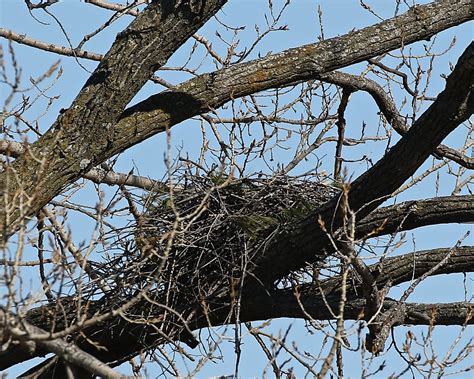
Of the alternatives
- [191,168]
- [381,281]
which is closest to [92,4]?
[191,168]

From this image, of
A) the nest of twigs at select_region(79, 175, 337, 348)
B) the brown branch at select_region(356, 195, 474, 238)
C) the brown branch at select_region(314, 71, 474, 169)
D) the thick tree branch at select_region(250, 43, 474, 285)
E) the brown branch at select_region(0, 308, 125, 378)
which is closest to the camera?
the brown branch at select_region(0, 308, 125, 378)

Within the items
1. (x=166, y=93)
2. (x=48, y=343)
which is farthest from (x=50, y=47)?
(x=48, y=343)

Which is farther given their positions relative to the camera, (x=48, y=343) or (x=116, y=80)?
(x=116, y=80)

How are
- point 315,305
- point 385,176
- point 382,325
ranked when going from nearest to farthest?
point 385,176 → point 382,325 → point 315,305

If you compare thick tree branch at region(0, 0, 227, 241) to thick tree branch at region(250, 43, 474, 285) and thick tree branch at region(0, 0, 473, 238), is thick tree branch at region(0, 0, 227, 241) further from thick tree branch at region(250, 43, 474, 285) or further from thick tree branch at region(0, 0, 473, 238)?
thick tree branch at region(250, 43, 474, 285)

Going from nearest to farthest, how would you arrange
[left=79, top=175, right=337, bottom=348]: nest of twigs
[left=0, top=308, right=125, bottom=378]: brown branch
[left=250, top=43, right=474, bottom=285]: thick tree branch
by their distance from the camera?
[left=0, top=308, right=125, bottom=378]: brown branch, [left=250, top=43, right=474, bottom=285]: thick tree branch, [left=79, top=175, right=337, bottom=348]: nest of twigs

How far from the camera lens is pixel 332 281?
5.91m

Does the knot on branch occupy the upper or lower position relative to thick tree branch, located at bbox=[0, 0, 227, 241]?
lower

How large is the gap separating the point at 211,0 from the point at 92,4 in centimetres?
257

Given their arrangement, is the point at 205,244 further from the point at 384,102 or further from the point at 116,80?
the point at 384,102

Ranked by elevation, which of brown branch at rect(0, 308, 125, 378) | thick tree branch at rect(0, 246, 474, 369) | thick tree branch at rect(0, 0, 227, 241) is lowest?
brown branch at rect(0, 308, 125, 378)

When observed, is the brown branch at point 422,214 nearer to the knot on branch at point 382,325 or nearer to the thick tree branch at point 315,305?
the thick tree branch at point 315,305

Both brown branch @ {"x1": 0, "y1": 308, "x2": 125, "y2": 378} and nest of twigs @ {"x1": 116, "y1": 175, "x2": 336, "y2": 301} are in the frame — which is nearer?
brown branch @ {"x1": 0, "y1": 308, "x2": 125, "y2": 378}

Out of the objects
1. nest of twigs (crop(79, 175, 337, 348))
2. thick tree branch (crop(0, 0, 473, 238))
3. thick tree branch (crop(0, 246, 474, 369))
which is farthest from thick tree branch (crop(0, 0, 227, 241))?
thick tree branch (crop(0, 246, 474, 369))
